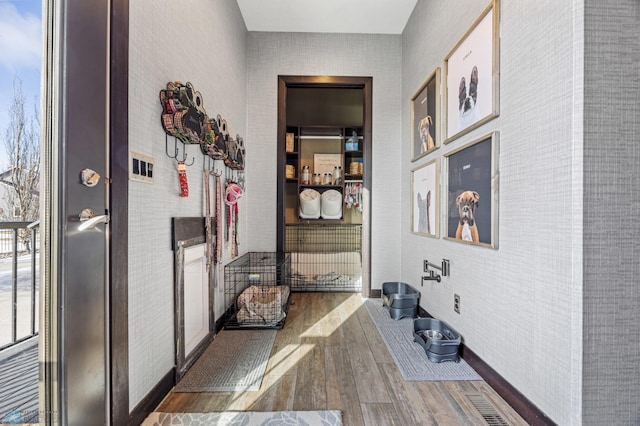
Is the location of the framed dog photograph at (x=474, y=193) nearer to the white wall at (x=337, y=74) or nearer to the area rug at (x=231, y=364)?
the white wall at (x=337, y=74)

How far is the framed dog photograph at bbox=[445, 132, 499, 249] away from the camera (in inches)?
60.6

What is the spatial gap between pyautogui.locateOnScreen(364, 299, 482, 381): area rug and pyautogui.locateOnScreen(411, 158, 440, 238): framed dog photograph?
778 mm

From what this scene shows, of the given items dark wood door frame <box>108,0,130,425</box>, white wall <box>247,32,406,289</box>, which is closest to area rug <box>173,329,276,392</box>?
dark wood door frame <box>108,0,130,425</box>

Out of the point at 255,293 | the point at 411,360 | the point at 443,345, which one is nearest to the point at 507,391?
the point at 443,345

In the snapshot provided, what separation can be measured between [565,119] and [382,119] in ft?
7.22

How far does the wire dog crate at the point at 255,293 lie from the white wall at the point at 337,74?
16.5 inches

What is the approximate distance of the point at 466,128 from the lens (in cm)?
181

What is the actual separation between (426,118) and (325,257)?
6.24 ft

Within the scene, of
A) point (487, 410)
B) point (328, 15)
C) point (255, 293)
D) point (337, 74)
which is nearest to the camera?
point (487, 410)

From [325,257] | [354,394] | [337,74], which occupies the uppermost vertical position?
[337,74]

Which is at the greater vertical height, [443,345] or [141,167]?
[141,167]

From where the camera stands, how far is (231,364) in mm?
1773

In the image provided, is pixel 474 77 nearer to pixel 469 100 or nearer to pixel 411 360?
pixel 469 100

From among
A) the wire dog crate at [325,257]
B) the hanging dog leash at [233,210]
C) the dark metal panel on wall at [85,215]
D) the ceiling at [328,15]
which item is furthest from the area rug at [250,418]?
the ceiling at [328,15]
